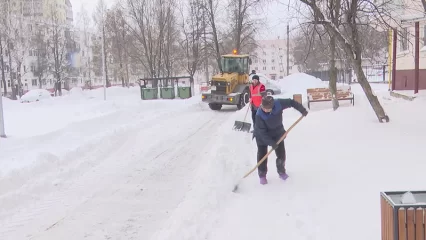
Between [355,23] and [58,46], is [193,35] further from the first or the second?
[355,23]

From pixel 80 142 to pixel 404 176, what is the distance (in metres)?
8.07

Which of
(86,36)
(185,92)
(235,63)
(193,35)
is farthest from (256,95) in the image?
(86,36)

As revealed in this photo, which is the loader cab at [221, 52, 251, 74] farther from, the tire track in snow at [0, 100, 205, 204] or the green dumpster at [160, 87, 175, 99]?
the green dumpster at [160, 87, 175, 99]

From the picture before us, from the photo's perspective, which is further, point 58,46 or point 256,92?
point 58,46

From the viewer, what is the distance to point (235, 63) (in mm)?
21797

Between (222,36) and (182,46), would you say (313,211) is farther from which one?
(182,46)

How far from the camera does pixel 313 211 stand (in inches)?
203

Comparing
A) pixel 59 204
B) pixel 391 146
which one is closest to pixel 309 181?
pixel 391 146

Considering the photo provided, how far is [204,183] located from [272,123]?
4.93 feet

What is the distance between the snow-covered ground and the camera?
504 cm

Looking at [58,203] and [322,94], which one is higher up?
[322,94]

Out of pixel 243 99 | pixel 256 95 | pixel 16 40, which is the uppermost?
pixel 16 40

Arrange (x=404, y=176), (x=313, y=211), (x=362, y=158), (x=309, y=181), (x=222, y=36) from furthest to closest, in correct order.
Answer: (x=222, y=36) → (x=362, y=158) → (x=309, y=181) → (x=404, y=176) → (x=313, y=211)

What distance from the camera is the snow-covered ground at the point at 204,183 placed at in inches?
198
